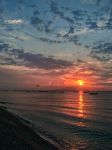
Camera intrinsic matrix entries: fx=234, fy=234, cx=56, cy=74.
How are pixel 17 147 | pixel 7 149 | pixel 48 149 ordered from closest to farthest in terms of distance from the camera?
pixel 7 149, pixel 17 147, pixel 48 149

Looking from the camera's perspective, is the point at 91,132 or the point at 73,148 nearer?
the point at 73,148

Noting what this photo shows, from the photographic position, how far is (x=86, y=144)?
88.6 feet

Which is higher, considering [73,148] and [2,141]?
[2,141]

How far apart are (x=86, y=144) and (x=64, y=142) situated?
8.34ft

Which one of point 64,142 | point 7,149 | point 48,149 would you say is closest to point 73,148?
point 64,142

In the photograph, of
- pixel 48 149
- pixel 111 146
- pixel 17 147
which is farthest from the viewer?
pixel 111 146

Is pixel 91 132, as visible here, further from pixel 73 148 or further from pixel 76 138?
pixel 73 148

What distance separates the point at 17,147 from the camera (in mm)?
17078

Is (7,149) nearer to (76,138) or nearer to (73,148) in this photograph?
(73,148)

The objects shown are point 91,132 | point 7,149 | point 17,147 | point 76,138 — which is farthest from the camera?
point 91,132

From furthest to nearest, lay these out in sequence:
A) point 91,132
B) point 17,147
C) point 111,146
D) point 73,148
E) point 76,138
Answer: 1. point 91,132
2. point 76,138
3. point 111,146
4. point 73,148
5. point 17,147

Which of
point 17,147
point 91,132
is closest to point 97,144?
point 91,132

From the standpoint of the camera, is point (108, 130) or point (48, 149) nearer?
point (48, 149)

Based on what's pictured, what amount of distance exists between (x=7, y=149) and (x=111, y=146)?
14918 millimetres
